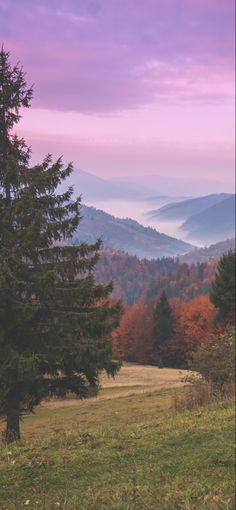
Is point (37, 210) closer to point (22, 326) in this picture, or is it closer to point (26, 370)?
point (22, 326)

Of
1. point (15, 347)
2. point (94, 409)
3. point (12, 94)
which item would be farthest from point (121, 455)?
point (94, 409)

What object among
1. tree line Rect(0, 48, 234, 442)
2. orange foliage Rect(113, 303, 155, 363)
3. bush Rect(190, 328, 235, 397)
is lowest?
orange foliage Rect(113, 303, 155, 363)

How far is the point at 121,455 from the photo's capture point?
894 cm

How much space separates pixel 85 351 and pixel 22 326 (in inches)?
83.4

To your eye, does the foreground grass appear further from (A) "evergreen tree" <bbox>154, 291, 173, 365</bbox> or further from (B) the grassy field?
(A) "evergreen tree" <bbox>154, 291, 173, 365</bbox>

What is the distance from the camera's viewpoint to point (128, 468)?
8117 millimetres

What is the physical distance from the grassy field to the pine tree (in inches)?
142

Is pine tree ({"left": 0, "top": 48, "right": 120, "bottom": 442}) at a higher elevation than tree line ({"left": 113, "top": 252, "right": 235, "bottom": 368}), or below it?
higher

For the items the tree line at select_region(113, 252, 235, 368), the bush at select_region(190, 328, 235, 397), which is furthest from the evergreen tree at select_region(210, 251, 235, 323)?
the bush at select_region(190, 328, 235, 397)

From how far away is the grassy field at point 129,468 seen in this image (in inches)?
239

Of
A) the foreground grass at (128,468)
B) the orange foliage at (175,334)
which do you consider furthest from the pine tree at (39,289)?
the orange foliage at (175,334)

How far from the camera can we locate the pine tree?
13484 mm

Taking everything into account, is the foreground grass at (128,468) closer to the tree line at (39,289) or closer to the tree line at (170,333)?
the tree line at (39,289)

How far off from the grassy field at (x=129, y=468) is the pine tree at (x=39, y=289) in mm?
3598
